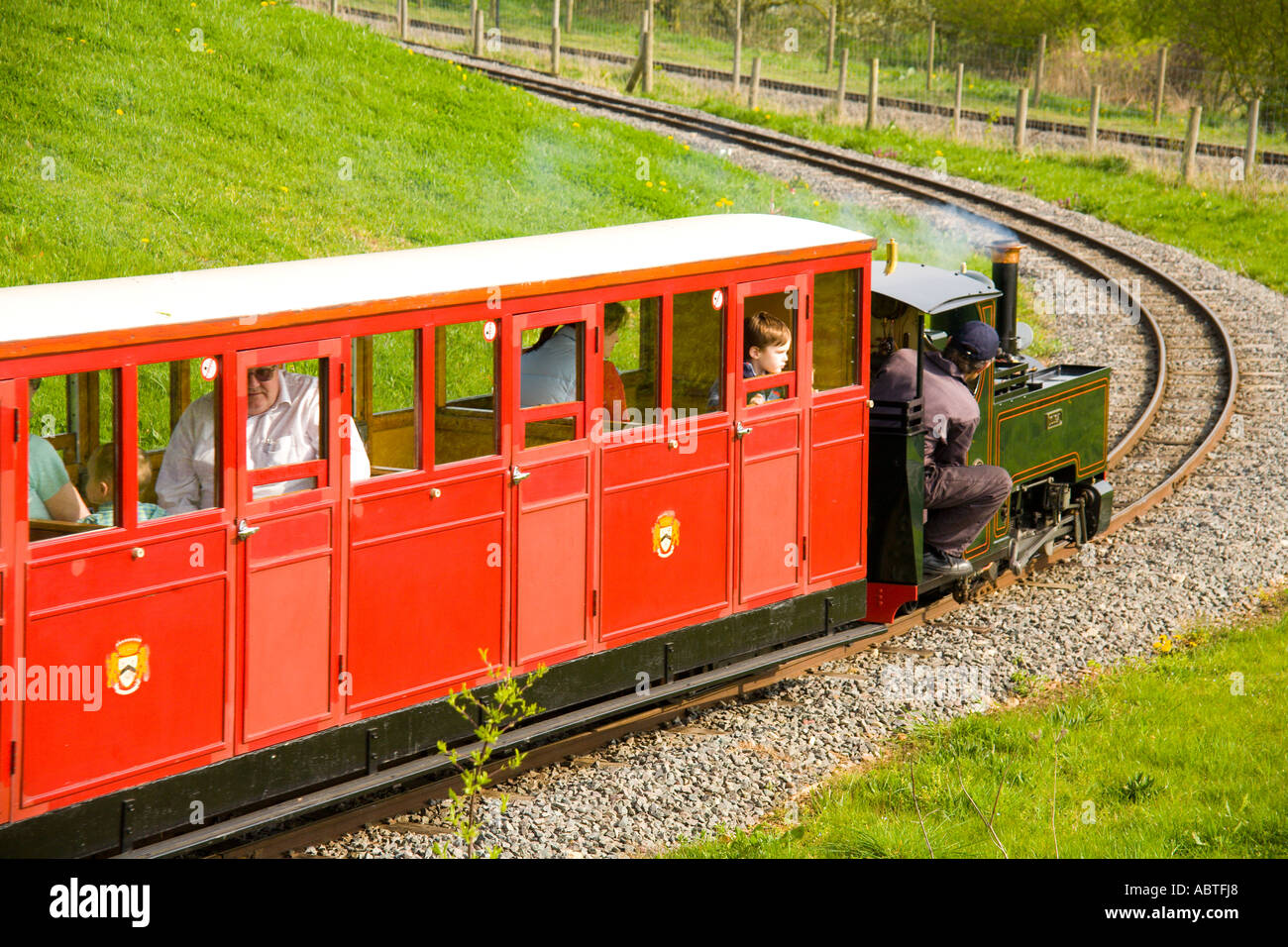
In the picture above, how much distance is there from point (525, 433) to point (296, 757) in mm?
1783

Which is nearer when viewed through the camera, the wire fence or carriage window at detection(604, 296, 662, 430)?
carriage window at detection(604, 296, 662, 430)


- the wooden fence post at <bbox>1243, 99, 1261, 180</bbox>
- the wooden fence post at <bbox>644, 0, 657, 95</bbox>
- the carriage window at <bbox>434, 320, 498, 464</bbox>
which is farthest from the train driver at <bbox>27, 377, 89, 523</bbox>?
the wooden fence post at <bbox>644, 0, 657, 95</bbox>

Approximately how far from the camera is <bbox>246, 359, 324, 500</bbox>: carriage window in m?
5.96

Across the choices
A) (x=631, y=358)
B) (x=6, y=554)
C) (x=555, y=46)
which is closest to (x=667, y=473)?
(x=631, y=358)

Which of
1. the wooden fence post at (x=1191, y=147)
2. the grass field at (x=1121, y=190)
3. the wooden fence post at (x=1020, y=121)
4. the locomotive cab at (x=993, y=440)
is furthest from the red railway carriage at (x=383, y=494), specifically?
the wooden fence post at (x=1020, y=121)

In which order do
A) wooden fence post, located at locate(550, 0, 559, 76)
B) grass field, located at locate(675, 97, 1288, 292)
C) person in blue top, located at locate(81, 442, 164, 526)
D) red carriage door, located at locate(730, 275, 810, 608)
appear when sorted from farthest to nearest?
wooden fence post, located at locate(550, 0, 559, 76) → grass field, located at locate(675, 97, 1288, 292) → red carriage door, located at locate(730, 275, 810, 608) → person in blue top, located at locate(81, 442, 164, 526)

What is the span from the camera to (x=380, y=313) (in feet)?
20.2

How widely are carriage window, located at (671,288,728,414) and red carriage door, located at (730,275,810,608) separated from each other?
0.12 metres

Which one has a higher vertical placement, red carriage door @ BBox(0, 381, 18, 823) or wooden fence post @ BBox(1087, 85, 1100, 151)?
wooden fence post @ BBox(1087, 85, 1100, 151)

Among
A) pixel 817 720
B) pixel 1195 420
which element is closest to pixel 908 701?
pixel 817 720

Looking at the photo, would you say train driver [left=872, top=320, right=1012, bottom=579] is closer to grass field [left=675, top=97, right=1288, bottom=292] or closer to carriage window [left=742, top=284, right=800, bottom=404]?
carriage window [left=742, top=284, right=800, bottom=404]

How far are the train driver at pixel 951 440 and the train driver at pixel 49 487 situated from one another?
15.3 ft

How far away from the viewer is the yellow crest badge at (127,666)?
211 inches
